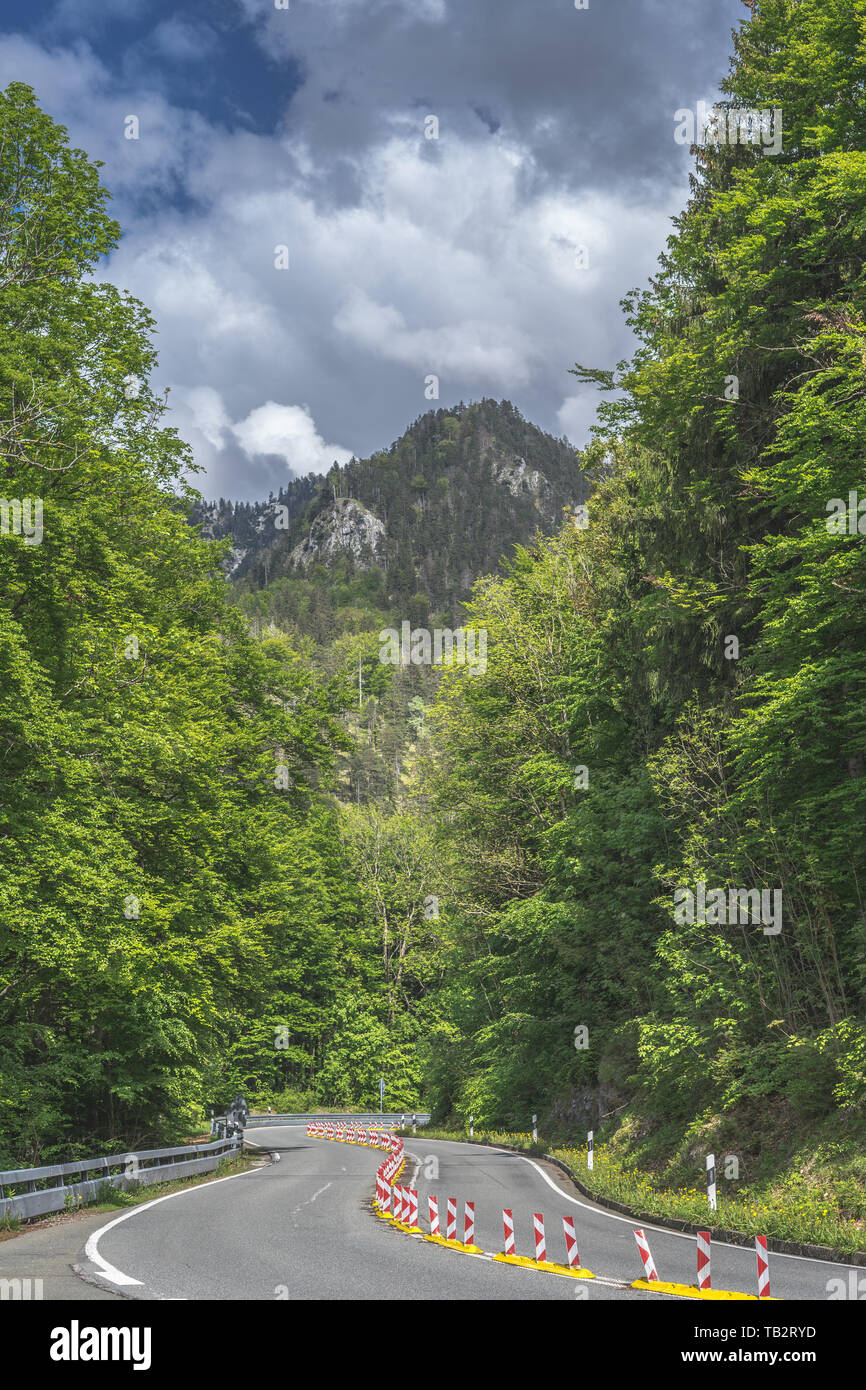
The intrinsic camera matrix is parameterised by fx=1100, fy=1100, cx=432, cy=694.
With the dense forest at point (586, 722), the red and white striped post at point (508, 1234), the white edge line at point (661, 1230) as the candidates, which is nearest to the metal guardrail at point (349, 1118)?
the dense forest at point (586, 722)

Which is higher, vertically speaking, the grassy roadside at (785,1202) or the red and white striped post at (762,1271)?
the red and white striped post at (762,1271)

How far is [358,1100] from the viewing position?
62219 mm

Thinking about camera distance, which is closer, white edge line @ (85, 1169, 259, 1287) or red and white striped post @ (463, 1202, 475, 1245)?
white edge line @ (85, 1169, 259, 1287)

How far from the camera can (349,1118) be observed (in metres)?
56.2

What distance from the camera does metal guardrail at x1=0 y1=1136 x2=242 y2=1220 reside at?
608 inches

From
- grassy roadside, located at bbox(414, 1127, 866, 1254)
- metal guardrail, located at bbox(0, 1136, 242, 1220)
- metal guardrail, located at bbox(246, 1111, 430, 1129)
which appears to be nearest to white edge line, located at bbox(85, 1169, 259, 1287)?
metal guardrail, located at bbox(0, 1136, 242, 1220)

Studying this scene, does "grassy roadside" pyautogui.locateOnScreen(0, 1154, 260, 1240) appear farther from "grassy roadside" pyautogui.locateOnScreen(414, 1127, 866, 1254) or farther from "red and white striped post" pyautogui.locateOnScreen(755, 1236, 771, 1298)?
"red and white striped post" pyautogui.locateOnScreen(755, 1236, 771, 1298)

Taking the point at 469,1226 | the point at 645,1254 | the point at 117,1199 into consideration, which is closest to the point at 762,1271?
the point at 645,1254

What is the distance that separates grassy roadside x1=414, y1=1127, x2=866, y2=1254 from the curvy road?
46cm

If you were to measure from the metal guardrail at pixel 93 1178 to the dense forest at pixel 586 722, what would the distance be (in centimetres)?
125

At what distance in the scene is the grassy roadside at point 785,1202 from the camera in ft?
41.2

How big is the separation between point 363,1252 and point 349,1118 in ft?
155

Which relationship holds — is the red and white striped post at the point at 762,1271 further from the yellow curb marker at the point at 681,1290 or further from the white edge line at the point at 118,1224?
the white edge line at the point at 118,1224
